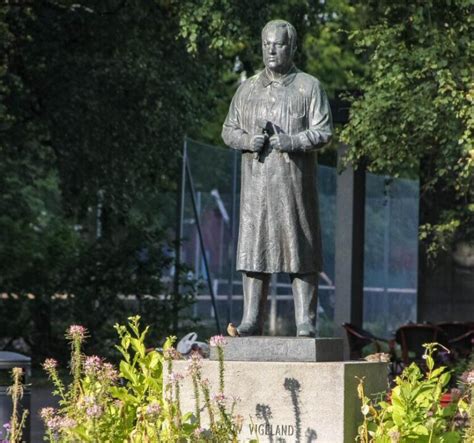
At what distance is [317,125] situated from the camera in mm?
9180

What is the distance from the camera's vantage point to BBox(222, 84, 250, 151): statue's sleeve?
9.20m

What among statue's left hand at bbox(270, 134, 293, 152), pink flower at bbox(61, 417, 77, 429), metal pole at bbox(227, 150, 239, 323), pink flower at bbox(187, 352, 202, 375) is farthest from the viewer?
metal pole at bbox(227, 150, 239, 323)

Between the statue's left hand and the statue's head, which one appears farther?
the statue's head

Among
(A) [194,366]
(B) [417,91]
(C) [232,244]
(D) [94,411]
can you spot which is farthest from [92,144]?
(D) [94,411]

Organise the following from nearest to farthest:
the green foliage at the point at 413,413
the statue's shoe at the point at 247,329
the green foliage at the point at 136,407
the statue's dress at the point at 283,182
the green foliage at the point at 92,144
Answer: the green foliage at the point at 136,407 < the green foliage at the point at 413,413 < the statue's dress at the point at 283,182 < the statue's shoe at the point at 247,329 < the green foliage at the point at 92,144

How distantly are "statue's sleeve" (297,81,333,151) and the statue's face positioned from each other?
Answer: 236mm

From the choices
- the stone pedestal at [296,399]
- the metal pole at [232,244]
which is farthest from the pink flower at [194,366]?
the metal pole at [232,244]

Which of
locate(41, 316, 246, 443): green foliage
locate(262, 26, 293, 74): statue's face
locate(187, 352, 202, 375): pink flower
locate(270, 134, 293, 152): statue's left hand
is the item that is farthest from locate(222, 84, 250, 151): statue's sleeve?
locate(187, 352, 202, 375): pink flower

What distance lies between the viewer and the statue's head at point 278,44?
9.23m

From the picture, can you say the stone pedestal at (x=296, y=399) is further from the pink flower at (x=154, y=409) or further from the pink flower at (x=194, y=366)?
the pink flower at (x=154, y=409)

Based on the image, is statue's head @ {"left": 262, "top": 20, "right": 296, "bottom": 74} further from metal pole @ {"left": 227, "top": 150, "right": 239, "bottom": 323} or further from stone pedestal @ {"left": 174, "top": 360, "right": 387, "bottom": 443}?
metal pole @ {"left": 227, "top": 150, "right": 239, "bottom": 323}

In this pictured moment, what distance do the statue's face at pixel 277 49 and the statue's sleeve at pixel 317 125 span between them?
0.24 meters

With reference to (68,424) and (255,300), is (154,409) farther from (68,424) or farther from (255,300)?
(255,300)

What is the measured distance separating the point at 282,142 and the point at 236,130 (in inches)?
16.2
